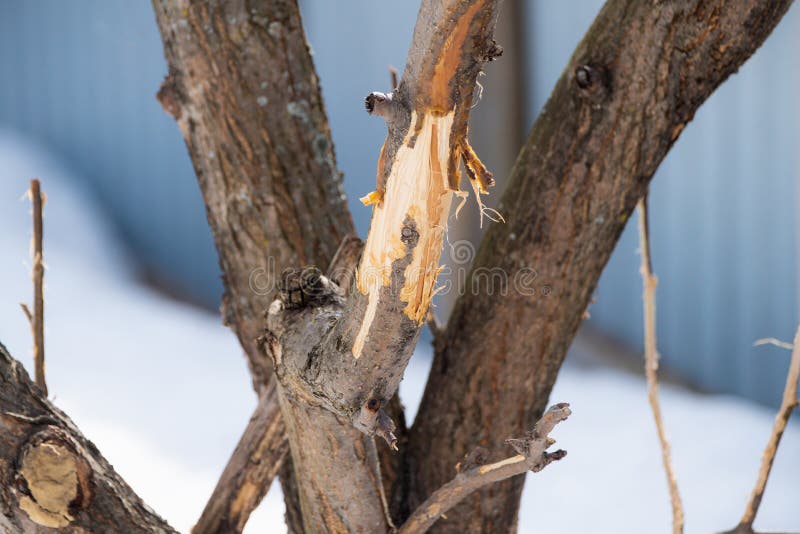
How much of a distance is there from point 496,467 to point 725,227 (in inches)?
75.1

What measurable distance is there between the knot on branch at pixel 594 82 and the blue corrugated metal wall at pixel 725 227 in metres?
1.60

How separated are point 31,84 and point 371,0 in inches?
58.4

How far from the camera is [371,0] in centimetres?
288

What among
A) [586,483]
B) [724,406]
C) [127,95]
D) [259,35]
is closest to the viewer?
[259,35]

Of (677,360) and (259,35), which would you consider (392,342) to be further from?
(677,360)

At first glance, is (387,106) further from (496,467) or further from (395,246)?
(496,467)

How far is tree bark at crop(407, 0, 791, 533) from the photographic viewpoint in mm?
812

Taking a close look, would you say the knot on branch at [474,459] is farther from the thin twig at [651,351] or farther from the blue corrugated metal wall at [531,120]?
the blue corrugated metal wall at [531,120]

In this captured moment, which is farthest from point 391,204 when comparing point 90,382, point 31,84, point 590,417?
point 31,84

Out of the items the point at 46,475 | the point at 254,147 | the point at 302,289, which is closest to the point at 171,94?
the point at 254,147

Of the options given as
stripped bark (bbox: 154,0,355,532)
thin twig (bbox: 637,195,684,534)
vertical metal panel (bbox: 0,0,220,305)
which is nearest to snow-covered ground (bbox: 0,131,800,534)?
vertical metal panel (bbox: 0,0,220,305)

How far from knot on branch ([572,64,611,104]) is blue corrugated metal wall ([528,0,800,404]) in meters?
1.60

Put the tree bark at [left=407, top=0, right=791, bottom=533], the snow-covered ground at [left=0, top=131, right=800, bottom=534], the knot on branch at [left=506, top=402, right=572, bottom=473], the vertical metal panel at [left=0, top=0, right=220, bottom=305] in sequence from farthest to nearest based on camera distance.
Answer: the vertical metal panel at [left=0, top=0, right=220, bottom=305], the snow-covered ground at [left=0, top=131, right=800, bottom=534], the tree bark at [left=407, top=0, right=791, bottom=533], the knot on branch at [left=506, top=402, right=572, bottom=473]

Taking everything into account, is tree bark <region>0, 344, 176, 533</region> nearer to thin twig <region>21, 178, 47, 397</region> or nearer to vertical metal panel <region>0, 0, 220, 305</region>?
thin twig <region>21, 178, 47, 397</region>
